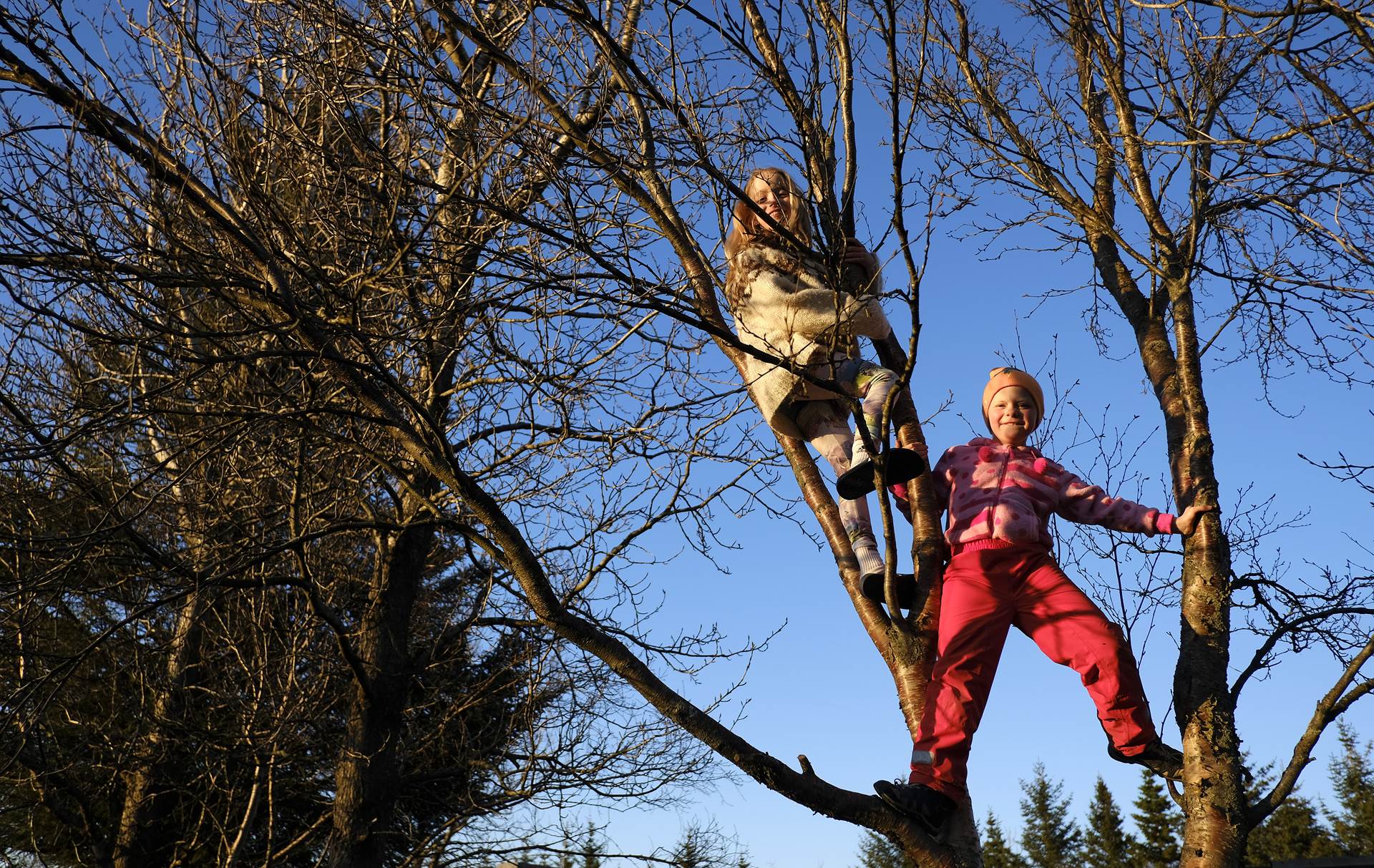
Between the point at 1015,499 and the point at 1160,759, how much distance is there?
3.14 feet

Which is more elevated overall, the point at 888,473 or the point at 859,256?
the point at 859,256

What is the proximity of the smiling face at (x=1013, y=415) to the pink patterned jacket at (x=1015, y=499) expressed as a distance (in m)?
0.07

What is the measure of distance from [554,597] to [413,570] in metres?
5.35

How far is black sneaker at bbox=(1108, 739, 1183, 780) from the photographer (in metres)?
3.50

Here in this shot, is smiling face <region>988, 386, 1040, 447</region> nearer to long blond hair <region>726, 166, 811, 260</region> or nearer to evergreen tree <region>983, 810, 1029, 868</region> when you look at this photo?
long blond hair <region>726, 166, 811, 260</region>

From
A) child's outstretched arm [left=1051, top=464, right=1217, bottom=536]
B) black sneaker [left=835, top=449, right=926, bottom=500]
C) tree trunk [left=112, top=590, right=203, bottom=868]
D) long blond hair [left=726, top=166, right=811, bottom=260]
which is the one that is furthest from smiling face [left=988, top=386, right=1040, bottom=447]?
tree trunk [left=112, top=590, right=203, bottom=868]

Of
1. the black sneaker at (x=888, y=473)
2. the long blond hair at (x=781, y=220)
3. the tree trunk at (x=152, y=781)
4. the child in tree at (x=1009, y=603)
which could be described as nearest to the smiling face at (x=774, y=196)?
the long blond hair at (x=781, y=220)

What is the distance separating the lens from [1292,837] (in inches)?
982

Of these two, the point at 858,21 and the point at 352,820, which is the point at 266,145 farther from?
the point at 352,820

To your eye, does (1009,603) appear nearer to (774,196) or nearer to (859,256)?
(859,256)

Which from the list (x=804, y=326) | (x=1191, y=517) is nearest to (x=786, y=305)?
(x=804, y=326)

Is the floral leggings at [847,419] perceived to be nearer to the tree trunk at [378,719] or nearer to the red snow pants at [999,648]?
the red snow pants at [999,648]

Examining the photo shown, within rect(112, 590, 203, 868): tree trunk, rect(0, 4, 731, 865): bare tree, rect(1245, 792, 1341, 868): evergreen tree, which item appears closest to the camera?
rect(0, 4, 731, 865): bare tree

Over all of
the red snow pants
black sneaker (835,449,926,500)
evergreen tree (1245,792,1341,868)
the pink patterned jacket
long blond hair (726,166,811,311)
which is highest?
evergreen tree (1245,792,1341,868)
